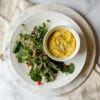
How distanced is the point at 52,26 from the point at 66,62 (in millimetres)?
137

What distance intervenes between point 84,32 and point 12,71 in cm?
29

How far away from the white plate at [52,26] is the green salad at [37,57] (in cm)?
1

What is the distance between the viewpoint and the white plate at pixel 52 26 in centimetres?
120

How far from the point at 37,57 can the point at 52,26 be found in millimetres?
122

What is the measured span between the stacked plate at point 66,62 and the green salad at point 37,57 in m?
0.02

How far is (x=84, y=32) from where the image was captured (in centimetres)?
124

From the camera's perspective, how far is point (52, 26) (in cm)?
122

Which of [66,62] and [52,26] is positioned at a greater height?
[52,26]

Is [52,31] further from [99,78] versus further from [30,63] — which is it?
[99,78]

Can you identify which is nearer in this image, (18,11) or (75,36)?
(75,36)

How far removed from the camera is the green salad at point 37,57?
3.93ft

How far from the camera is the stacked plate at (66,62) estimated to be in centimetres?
120

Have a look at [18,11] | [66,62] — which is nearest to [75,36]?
[66,62]

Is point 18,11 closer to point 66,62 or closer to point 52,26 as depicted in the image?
point 52,26
